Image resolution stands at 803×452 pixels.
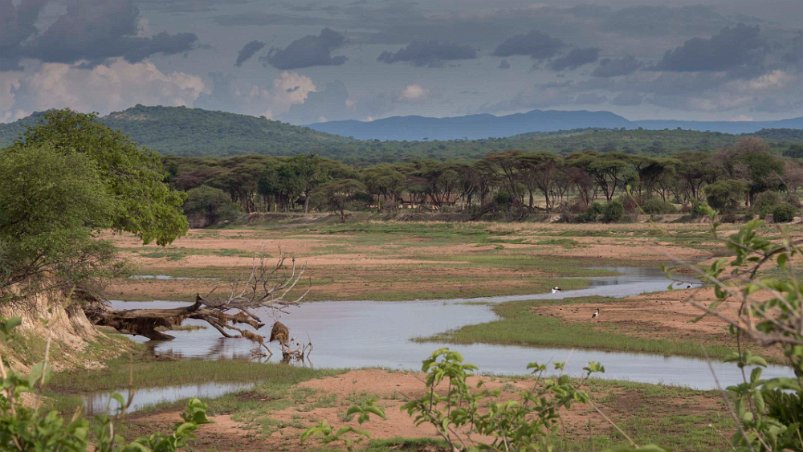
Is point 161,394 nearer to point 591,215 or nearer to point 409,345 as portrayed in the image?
point 409,345

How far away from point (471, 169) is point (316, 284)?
60180mm

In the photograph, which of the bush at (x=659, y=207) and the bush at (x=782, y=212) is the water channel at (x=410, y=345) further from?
the bush at (x=659, y=207)

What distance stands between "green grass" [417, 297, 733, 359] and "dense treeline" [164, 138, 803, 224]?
50624mm

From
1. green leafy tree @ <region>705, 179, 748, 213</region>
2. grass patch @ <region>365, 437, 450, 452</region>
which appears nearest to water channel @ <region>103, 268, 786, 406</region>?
grass patch @ <region>365, 437, 450, 452</region>

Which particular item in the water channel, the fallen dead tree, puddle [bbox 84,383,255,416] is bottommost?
the water channel

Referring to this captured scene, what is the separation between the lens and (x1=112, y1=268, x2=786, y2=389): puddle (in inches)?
957

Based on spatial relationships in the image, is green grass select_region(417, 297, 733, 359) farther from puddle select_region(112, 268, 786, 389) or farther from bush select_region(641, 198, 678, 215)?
bush select_region(641, 198, 678, 215)

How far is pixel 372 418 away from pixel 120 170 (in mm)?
13860

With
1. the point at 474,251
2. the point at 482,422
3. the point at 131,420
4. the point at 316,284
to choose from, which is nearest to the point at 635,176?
the point at 474,251

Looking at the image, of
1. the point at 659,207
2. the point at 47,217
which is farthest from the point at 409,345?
the point at 659,207

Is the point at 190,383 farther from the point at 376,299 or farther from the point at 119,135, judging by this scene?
the point at 376,299

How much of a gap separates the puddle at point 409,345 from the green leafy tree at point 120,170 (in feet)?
11.8

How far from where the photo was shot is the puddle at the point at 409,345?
2431 cm

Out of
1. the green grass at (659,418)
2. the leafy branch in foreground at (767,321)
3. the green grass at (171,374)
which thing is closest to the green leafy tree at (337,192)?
the green grass at (171,374)
